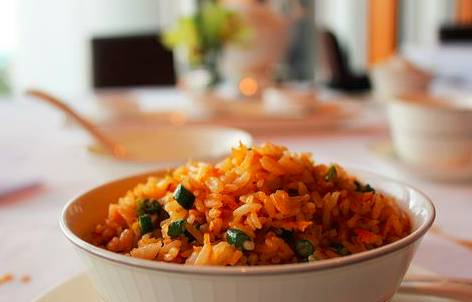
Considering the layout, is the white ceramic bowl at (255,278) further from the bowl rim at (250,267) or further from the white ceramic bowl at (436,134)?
the white ceramic bowl at (436,134)

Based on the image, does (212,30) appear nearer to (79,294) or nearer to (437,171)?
(437,171)

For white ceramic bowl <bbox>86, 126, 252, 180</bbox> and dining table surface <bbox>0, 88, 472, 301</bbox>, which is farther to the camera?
white ceramic bowl <bbox>86, 126, 252, 180</bbox>

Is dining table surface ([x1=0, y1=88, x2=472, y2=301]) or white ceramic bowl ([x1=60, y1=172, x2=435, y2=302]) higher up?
white ceramic bowl ([x1=60, y1=172, x2=435, y2=302])

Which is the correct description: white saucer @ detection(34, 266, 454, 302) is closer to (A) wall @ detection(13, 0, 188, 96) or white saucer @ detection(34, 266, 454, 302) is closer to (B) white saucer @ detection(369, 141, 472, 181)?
(B) white saucer @ detection(369, 141, 472, 181)

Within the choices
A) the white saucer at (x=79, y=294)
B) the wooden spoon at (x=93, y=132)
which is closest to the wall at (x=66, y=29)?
the wooden spoon at (x=93, y=132)

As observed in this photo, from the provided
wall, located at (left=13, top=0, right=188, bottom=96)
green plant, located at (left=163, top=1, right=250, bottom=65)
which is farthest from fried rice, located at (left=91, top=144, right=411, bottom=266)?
wall, located at (left=13, top=0, right=188, bottom=96)

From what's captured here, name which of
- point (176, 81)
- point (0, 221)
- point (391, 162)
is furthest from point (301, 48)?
point (0, 221)

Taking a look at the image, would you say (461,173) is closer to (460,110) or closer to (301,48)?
(460,110)
